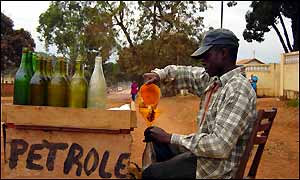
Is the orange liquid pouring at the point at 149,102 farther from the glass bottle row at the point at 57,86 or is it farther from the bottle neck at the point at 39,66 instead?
the bottle neck at the point at 39,66

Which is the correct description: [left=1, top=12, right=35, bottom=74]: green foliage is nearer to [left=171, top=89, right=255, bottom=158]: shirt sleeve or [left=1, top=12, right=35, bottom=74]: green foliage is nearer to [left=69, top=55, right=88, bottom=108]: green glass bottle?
[left=69, top=55, right=88, bottom=108]: green glass bottle

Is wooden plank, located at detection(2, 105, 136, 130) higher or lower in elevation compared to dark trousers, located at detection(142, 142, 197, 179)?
higher

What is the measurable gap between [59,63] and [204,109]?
76cm

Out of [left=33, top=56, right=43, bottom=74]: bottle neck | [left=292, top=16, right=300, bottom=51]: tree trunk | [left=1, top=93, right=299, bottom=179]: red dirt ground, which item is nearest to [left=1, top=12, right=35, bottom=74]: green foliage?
[left=292, top=16, right=300, bottom=51]: tree trunk

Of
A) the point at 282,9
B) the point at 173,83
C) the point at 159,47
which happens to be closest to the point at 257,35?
the point at 282,9

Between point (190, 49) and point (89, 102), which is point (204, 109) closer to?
point (89, 102)

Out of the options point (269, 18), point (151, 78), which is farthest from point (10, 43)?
point (151, 78)

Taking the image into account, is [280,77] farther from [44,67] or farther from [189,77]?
[44,67]

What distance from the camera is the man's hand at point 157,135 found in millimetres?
2262

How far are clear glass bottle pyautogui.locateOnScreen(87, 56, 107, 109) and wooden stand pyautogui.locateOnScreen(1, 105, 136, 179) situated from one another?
0.16 metres

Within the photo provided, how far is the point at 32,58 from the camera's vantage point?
7.38 ft

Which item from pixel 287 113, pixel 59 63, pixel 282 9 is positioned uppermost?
pixel 282 9

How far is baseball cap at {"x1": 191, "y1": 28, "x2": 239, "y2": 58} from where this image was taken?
A: 7.59ft

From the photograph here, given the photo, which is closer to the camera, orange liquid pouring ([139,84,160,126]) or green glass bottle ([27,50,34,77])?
green glass bottle ([27,50,34,77])
